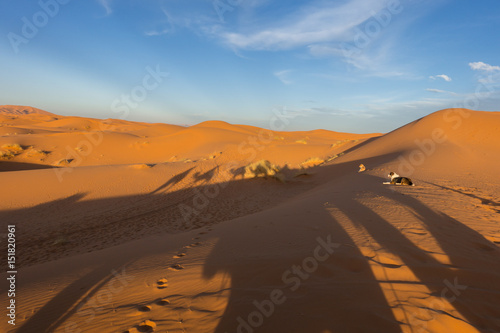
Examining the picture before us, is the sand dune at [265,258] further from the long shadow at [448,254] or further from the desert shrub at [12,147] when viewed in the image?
the desert shrub at [12,147]

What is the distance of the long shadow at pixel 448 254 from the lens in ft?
8.13

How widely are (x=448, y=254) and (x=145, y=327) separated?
4.10 meters

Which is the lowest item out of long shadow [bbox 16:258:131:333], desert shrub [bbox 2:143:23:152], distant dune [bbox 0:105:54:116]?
long shadow [bbox 16:258:131:333]

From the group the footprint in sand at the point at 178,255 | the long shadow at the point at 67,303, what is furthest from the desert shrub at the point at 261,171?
the long shadow at the point at 67,303

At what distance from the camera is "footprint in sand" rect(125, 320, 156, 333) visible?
236 cm

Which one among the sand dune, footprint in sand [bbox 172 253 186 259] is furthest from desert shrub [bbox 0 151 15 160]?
footprint in sand [bbox 172 253 186 259]

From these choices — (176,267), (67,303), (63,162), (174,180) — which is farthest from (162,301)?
(63,162)

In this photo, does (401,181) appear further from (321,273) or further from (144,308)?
(144,308)

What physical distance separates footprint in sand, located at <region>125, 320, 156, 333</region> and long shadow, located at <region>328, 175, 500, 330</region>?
3.01 meters

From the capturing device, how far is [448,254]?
3.47m

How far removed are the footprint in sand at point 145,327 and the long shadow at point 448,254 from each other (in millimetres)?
3006

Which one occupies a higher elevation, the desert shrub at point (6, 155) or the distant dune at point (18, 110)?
the distant dune at point (18, 110)

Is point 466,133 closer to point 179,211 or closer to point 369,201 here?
point 369,201

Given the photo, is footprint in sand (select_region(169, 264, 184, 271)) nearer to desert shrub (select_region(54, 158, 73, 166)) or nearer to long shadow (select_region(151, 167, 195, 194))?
long shadow (select_region(151, 167, 195, 194))
